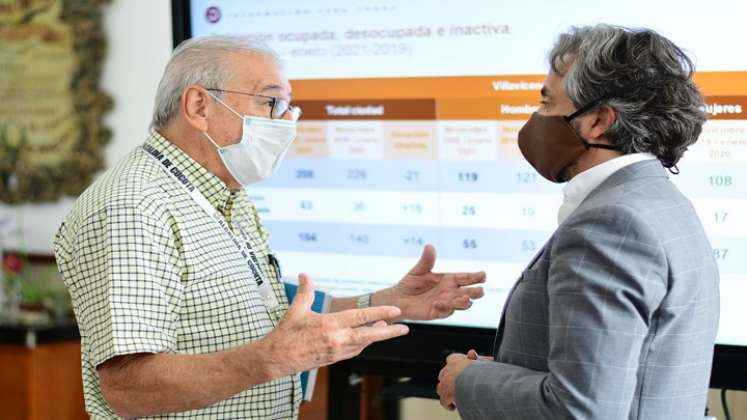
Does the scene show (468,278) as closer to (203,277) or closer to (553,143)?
(553,143)

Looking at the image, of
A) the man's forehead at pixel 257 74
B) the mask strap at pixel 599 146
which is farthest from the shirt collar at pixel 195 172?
the mask strap at pixel 599 146

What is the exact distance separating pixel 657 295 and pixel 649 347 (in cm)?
10

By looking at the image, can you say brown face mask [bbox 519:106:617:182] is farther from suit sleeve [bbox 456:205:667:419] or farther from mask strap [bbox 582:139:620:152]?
suit sleeve [bbox 456:205:667:419]

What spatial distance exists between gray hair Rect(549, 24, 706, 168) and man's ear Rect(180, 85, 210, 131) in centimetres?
70

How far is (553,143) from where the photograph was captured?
164 cm

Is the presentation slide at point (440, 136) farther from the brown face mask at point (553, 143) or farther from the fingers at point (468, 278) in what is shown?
the brown face mask at point (553, 143)

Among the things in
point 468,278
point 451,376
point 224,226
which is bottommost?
point 451,376

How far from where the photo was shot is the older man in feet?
5.21

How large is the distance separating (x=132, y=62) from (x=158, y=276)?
2.04 metres

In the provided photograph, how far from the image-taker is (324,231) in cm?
249

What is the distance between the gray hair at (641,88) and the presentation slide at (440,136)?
1.72 feet

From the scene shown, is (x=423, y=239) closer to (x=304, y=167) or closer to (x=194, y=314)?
(x=304, y=167)

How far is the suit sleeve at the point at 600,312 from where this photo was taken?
54.5 inches

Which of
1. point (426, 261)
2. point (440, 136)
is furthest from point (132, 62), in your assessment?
point (426, 261)
